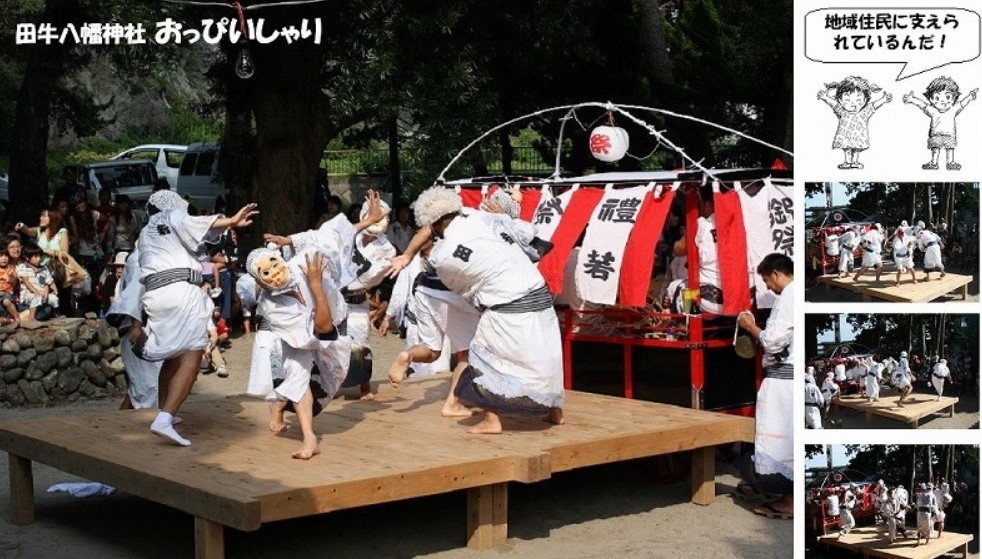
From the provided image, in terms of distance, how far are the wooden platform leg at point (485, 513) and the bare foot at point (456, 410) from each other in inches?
48.1

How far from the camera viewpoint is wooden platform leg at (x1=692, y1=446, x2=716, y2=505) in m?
8.10

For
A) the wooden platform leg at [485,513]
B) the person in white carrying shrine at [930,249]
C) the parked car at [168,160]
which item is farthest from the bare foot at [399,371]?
the parked car at [168,160]

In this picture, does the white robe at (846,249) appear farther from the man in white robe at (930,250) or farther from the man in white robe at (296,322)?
the man in white robe at (296,322)

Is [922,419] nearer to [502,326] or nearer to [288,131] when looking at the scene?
[502,326]

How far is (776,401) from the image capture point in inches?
305

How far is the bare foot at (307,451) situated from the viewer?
6.94 meters

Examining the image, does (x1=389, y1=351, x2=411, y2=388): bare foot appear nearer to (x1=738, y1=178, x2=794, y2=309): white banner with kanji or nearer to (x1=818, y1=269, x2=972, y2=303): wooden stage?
(x1=738, y1=178, x2=794, y2=309): white banner with kanji

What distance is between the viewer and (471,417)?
8.21m

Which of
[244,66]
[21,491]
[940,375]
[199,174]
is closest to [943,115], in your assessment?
[940,375]

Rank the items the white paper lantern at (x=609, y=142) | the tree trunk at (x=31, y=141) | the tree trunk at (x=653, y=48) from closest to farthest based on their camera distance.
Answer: the white paper lantern at (x=609, y=142), the tree trunk at (x=653, y=48), the tree trunk at (x=31, y=141)

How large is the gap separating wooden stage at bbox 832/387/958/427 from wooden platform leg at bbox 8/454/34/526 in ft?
17.5

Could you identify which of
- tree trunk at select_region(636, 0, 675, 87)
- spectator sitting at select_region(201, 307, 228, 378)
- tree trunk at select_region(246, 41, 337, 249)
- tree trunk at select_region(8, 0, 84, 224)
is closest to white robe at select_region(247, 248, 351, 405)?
spectator sitting at select_region(201, 307, 228, 378)

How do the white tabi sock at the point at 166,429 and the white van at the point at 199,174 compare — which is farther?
the white van at the point at 199,174

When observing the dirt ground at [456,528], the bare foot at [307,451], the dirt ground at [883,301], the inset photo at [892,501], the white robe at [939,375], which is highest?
the dirt ground at [883,301]
